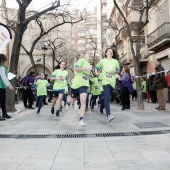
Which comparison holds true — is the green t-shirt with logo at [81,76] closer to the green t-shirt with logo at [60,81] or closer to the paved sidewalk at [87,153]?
the paved sidewalk at [87,153]

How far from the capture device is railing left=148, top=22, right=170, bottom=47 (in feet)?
63.5

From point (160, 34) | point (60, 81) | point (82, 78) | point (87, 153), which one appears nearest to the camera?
point (87, 153)

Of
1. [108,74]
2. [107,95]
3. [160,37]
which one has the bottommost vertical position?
[107,95]

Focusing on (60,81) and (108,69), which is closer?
(108,69)

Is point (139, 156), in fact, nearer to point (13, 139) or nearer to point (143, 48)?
point (13, 139)

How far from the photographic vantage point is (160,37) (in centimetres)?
2045

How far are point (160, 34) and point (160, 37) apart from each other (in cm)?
39

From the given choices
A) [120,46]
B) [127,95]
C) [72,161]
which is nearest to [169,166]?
[72,161]

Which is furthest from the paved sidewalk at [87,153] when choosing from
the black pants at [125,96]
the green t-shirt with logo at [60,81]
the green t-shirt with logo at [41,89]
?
the black pants at [125,96]

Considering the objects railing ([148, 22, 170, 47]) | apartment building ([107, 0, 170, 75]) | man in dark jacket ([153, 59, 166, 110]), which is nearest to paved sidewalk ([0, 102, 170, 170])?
man in dark jacket ([153, 59, 166, 110])

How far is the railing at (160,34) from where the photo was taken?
63.5 feet

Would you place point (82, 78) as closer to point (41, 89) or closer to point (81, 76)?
point (81, 76)

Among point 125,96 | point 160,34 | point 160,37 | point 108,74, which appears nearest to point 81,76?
point 108,74

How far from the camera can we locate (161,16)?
21391 millimetres
